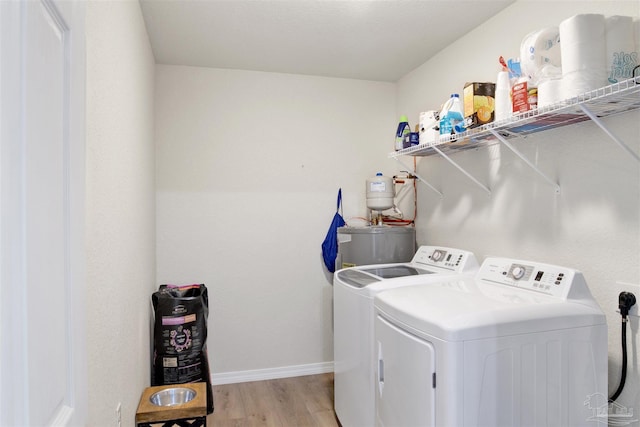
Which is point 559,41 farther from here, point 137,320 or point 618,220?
point 137,320

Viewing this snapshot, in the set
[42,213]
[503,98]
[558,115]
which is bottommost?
[42,213]

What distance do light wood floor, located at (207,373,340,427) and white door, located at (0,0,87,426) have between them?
6.41 ft

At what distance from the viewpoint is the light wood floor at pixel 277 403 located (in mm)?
2566

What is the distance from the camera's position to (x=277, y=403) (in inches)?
111

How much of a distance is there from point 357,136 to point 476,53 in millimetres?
1229

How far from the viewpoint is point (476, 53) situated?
244 cm

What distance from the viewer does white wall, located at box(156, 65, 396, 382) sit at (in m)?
3.06

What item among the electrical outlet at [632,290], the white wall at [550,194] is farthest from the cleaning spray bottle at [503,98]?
the electrical outlet at [632,290]

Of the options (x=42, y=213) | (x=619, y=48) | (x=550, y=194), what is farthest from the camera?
(x=550, y=194)

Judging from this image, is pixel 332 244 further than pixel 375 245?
Yes

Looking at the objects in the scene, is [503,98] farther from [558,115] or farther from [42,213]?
[42,213]

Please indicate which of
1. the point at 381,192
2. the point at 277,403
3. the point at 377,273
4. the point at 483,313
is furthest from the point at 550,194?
the point at 277,403

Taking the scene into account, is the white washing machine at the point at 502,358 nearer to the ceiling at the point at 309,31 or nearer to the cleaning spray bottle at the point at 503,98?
the cleaning spray bottle at the point at 503,98

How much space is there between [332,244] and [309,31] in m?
1.61
